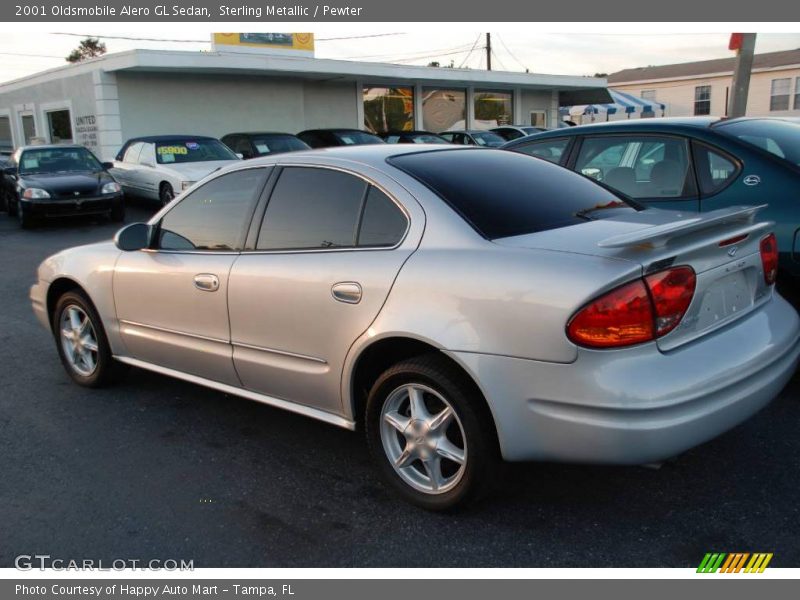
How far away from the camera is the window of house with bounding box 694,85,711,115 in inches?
1485

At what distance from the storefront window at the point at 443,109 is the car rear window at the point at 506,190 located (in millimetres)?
24796

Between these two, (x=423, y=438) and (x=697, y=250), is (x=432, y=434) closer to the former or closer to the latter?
(x=423, y=438)

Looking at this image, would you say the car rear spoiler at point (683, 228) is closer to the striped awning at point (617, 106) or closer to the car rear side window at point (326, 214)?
the car rear side window at point (326, 214)

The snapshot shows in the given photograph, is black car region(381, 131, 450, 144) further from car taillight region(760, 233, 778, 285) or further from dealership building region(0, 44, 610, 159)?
car taillight region(760, 233, 778, 285)

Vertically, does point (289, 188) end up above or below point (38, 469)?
above

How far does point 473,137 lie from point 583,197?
742 inches

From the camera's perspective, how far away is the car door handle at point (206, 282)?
392cm

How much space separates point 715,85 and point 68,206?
33.7 m

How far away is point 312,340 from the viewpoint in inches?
137

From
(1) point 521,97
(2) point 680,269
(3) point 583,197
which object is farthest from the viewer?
(1) point 521,97

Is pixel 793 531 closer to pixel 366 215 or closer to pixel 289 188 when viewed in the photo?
pixel 366 215

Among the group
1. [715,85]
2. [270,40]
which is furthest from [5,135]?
[715,85]

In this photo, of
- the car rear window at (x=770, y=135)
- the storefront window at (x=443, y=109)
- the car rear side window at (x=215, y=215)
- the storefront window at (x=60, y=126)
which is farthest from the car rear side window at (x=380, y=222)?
the storefront window at (x=443, y=109)

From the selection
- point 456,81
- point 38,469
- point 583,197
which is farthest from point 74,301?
point 456,81
